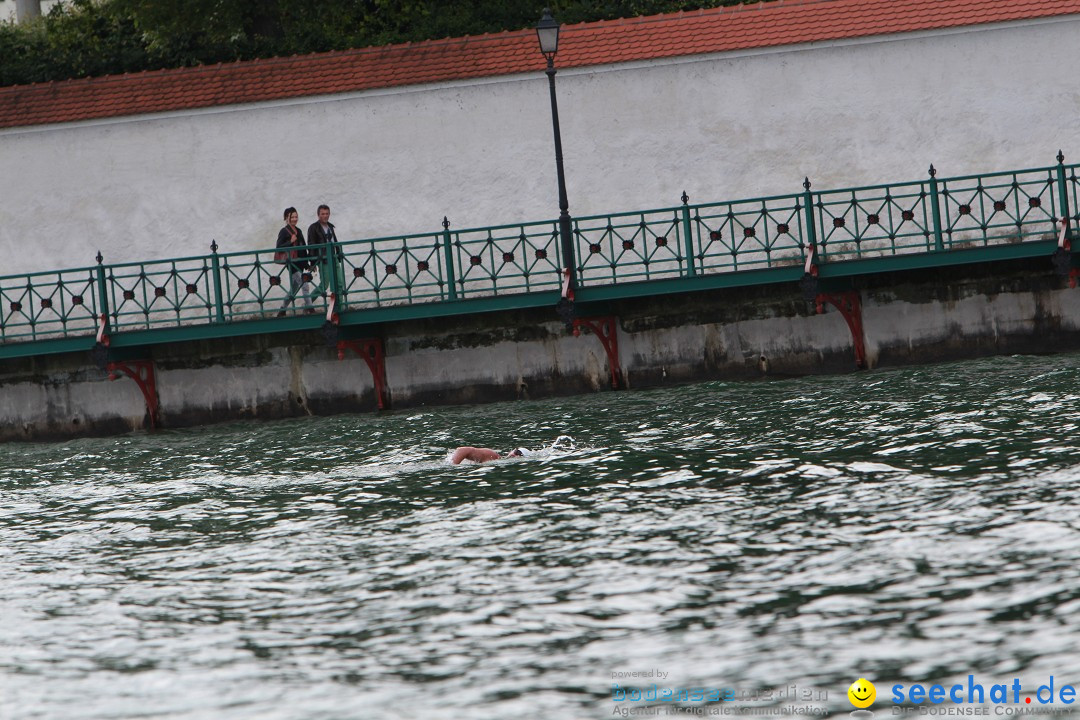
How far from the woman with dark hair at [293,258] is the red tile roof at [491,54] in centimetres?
273

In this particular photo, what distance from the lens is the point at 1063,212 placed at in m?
18.7

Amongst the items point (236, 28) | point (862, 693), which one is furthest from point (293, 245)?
point (862, 693)

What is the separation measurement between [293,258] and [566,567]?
1150 cm

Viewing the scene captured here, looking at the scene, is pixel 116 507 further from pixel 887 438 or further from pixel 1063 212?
pixel 1063 212

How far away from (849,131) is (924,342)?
3407 millimetres

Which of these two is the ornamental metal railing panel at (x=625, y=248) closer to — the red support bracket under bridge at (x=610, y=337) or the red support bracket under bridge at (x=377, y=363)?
the red support bracket under bridge at (x=610, y=337)

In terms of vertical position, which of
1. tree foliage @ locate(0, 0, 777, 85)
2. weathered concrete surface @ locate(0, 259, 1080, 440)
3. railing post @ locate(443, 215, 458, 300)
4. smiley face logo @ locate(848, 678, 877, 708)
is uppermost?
tree foliage @ locate(0, 0, 777, 85)

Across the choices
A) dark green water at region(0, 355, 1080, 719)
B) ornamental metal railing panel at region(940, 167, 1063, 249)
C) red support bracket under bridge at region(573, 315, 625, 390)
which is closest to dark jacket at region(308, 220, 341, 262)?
red support bracket under bridge at region(573, 315, 625, 390)

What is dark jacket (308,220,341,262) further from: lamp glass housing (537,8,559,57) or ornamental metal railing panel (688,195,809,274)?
ornamental metal railing panel (688,195,809,274)

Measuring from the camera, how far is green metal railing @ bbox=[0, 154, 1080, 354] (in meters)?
19.1

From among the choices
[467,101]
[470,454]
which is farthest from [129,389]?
[470,454]

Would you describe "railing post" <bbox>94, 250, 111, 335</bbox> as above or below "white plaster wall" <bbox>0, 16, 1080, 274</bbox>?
below

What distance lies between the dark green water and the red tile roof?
6.63m

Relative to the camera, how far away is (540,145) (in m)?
21.6
